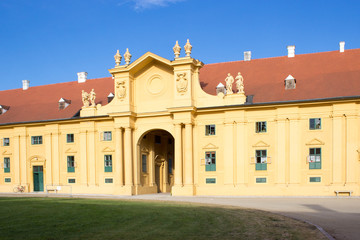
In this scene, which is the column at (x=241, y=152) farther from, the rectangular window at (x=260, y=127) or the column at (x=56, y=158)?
the column at (x=56, y=158)

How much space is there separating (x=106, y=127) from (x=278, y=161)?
17238mm

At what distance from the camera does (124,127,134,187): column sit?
36.9 m

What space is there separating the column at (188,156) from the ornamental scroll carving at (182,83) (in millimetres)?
3203

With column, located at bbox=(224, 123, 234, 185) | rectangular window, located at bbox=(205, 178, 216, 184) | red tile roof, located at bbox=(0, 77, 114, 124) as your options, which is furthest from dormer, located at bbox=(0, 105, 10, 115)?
column, located at bbox=(224, 123, 234, 185)

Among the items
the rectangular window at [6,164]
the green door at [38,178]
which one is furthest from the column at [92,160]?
the rectangular window at [6,164]

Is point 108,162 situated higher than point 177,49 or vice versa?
point 177,49

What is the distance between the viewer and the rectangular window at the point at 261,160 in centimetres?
3412

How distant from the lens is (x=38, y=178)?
42.5 m

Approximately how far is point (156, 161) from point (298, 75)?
1690 cm

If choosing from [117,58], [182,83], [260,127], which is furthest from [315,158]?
[117,58]

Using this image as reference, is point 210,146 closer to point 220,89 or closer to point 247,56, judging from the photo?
point 220,89

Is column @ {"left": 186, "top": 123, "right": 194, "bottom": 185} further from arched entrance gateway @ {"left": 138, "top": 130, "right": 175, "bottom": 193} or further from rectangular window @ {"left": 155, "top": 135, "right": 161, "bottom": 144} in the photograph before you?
rectangular window @ {"left": 155, "top": 135, "right": 161, "bottom": 144}

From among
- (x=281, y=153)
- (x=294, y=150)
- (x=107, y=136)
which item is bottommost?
(x=281, y=153)

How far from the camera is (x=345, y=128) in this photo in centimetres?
3200
